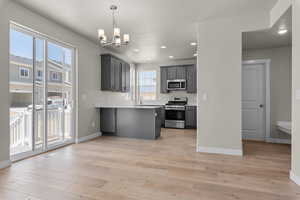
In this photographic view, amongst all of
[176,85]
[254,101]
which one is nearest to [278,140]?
[254,101]

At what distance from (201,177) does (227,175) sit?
1.26 feet

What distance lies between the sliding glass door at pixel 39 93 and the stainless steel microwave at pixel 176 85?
3.59m

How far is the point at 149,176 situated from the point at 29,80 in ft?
9.09

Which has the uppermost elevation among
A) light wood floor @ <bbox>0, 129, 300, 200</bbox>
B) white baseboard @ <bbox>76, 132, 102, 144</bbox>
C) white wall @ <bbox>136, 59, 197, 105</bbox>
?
white wall @ <bbox>136, 59, 197, 105</bbox>

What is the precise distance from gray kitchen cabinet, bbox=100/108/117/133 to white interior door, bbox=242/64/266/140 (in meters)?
3.66

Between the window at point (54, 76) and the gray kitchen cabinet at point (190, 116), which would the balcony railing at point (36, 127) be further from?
the gray kitchen cabinet at point (190, 116)

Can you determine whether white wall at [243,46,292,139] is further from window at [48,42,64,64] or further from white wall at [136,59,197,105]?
window at [48,42,64,64]

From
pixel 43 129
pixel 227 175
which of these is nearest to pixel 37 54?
pixel 43 129

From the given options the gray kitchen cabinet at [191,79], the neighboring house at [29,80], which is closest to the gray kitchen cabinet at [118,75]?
the neighboring house at [29,80]

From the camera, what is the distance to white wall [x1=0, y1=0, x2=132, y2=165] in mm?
2494

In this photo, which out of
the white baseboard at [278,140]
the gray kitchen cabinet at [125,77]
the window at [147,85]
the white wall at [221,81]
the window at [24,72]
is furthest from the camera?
the window at [147,85]

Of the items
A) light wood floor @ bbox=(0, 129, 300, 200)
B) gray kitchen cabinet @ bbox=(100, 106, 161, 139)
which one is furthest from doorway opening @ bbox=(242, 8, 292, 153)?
gray kitchen cabinet @ bbox=(100, 106, 161, 139)

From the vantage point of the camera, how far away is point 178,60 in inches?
254

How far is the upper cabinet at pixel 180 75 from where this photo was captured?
19.7ft
